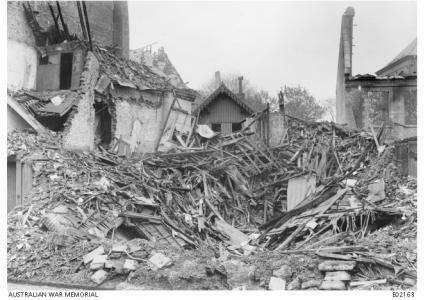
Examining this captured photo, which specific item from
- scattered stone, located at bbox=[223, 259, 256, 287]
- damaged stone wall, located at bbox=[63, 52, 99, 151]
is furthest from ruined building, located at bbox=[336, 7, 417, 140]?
scattered stone, located at bbox=[223, 259, 256, 287]

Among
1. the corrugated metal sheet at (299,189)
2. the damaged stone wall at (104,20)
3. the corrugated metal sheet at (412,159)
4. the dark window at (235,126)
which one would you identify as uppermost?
the damaged stone wall at (104,20)

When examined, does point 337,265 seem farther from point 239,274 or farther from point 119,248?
point 119,248

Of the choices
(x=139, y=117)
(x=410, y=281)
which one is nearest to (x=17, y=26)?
(x=139, y=117)

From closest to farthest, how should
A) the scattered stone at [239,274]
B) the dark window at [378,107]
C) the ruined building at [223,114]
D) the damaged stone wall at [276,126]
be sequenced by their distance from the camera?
1. the scattered stone at [239,274]
2. the dark window at [378,107]
3. the damaged stone wall at [276,126]
4. the ruined building at [223,114]

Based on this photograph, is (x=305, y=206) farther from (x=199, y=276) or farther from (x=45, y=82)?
(x=45, y=82)

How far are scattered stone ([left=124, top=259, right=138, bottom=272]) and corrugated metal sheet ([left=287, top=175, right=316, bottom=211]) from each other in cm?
725

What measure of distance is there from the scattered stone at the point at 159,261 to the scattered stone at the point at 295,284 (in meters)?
2.46

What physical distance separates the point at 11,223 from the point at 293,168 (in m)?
9.94

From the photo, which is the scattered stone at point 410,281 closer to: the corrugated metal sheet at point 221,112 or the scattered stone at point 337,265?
the scattered stone at point 337,265

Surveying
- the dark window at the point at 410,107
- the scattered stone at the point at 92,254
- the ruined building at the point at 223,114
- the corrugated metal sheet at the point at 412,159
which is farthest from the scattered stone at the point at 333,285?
the ruined building at the point at 223,114

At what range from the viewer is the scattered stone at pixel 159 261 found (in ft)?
31.0

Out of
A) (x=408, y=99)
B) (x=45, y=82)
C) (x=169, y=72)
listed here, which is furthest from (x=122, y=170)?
(x=169, y=72)

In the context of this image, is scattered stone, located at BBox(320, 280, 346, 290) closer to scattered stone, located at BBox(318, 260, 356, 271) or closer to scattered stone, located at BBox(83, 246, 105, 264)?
scattered stone, located at BBox(318, 260, 356, 271)

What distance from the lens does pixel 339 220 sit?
1179cm
